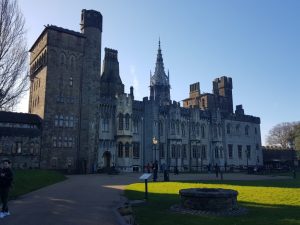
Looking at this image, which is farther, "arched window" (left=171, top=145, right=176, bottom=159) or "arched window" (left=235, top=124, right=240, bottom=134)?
"arched window" (left=235, top=124, right=240, bottom=134)

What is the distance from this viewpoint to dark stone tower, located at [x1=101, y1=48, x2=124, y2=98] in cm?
5922

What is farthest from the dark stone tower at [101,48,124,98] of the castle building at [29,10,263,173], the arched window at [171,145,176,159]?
the arched window at [171,145,176,159]

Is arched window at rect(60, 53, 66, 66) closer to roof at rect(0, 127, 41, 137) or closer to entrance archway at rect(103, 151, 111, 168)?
roof at rect(0, 127, 41, 137)

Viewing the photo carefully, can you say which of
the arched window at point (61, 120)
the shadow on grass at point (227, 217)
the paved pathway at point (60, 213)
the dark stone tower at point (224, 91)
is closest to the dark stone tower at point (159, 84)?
the dark stone tower at point (224, 91)

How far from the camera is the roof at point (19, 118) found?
4233 centimetres

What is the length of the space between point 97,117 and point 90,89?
4.65 meters

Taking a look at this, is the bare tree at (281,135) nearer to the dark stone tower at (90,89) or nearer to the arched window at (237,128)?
the arched window at (237,128)

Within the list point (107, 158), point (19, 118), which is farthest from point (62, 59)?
point (107, 158)

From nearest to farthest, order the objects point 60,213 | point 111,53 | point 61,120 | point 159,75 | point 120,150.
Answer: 1. point 60,213
2. point 61,120
3. point 120,150
4. point 111,53
5. point 159,75

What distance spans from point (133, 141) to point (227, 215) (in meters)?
42.0

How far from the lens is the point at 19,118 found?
43.4 meters

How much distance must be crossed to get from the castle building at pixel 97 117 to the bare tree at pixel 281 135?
39380 millimetres

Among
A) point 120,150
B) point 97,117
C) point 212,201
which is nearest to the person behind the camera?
point 212,201

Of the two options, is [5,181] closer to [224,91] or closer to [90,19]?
[90,19]
